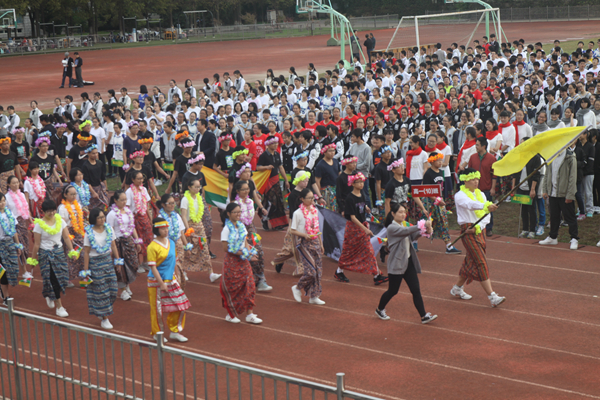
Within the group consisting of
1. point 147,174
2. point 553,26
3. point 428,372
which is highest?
point 553,26

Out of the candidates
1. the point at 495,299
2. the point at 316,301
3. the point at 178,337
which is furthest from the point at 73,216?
the point at 495,299

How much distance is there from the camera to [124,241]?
947 cm

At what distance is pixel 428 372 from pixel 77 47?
58.1 meters

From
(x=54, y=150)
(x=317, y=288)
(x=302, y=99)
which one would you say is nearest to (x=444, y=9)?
(x=302, y=99)

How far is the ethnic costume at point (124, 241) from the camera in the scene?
30.3ft

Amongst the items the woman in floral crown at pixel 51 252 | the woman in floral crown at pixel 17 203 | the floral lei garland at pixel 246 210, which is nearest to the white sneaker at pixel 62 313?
the woman in floral crown at pixel 51 252

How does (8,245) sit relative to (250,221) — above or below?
below

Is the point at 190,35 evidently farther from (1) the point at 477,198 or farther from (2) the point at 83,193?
(1) the point at 477,198

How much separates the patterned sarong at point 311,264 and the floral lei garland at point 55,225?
325 centimetres

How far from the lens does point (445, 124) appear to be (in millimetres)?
14023

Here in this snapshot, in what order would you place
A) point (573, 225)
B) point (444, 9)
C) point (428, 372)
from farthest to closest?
point (444, 9), point (573, 225), point (428, 372)

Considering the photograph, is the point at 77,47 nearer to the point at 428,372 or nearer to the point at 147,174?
the point at 147,174

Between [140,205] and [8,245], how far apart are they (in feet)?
6.34

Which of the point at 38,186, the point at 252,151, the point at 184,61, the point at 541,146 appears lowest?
the point at 38,186
